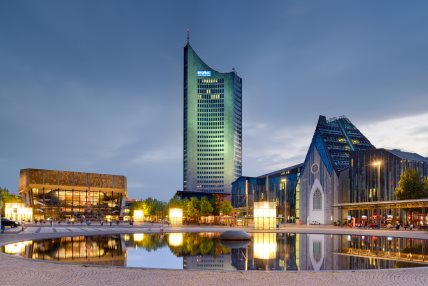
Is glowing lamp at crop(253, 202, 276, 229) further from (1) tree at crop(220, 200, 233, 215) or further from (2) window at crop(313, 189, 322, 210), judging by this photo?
(2) window at crop(313, 189, 322, 210)

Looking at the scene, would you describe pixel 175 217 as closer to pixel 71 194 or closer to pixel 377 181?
pixel 377 181

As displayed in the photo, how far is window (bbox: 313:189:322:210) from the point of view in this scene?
112 meters

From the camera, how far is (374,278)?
1661cm

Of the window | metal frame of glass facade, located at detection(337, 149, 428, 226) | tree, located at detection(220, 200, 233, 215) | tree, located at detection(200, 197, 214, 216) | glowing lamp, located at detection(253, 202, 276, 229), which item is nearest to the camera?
glowing lamp, located at detection(253, 202, 276, 229)

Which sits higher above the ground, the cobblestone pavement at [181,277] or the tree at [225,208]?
the cobblestone pavement at [181,277]

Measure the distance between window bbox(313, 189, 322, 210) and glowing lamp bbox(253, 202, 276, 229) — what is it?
5286 centimetres

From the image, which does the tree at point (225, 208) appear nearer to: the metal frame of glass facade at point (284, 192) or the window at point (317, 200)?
the metal frame of glass facade at point (284, 192)

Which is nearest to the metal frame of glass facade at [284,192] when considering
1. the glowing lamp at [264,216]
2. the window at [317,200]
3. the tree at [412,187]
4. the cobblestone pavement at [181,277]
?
the window at [317,200]

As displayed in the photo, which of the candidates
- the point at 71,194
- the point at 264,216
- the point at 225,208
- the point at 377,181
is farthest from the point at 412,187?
the point at 71,194

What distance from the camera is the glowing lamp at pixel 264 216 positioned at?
2459 inches

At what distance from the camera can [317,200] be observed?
113250mm

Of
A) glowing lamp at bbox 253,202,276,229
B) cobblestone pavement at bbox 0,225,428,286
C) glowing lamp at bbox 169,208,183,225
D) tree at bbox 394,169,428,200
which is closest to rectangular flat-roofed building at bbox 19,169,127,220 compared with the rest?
glowing lamp at bbox 169,208,183,225

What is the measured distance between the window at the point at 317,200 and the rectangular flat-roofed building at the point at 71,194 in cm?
7599

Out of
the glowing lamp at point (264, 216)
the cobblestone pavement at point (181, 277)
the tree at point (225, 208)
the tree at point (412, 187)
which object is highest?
the tree at point (412, 187)
